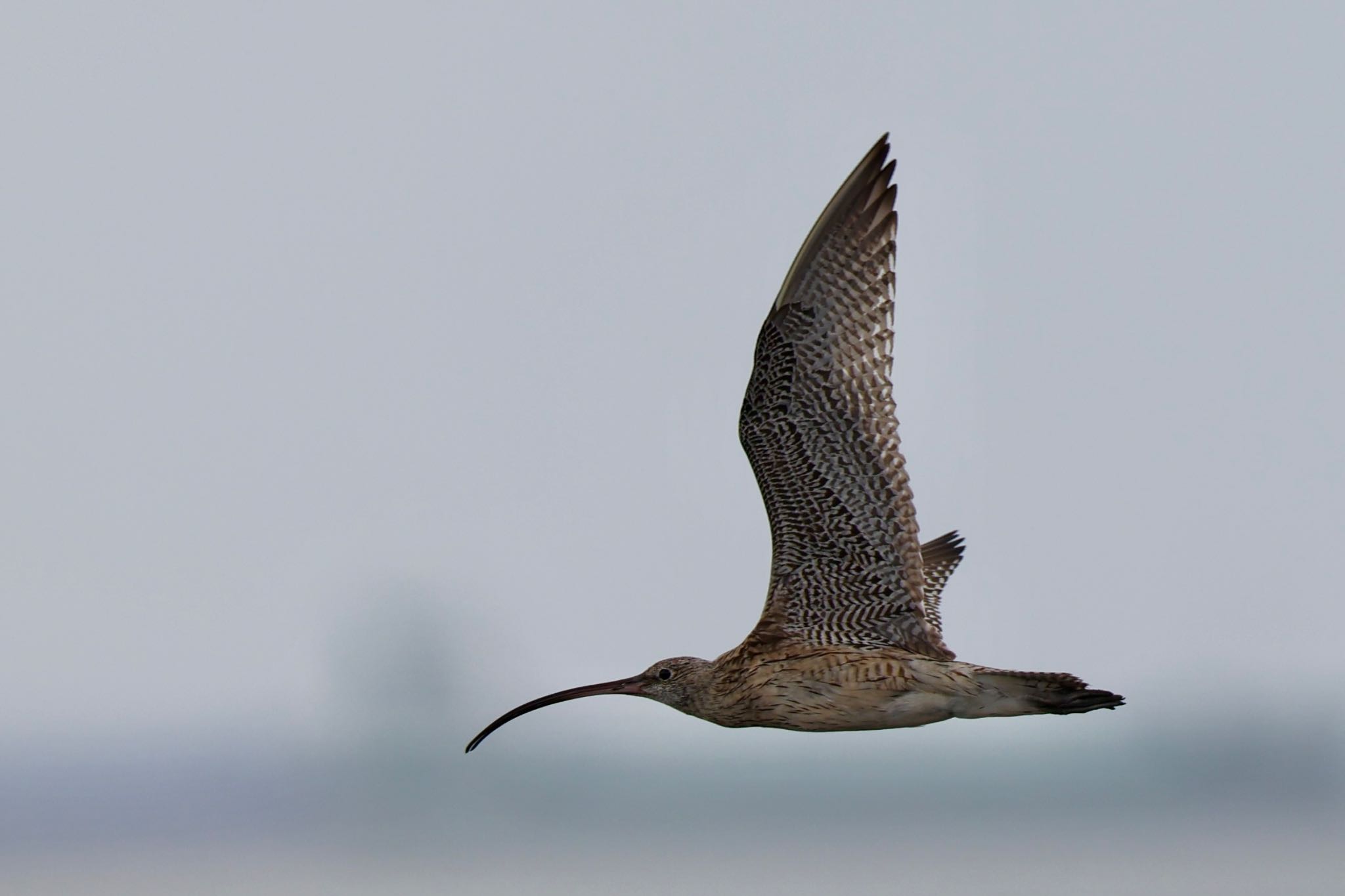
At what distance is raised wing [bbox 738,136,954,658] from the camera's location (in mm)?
16516

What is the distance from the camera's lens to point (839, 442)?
651 inches

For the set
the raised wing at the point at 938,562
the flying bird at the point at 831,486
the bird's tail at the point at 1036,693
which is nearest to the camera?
Result: the bird's tail at the point at 1036,693

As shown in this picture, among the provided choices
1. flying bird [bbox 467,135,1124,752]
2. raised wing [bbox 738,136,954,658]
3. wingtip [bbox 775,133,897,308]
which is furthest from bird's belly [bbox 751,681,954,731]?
wingtip [bbox 775,133,897,308]

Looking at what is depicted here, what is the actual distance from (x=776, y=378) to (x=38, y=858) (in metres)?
173

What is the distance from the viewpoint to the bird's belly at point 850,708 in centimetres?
1592

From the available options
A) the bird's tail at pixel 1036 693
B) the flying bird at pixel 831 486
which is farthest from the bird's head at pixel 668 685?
the bird's tail at pixel 1036 693

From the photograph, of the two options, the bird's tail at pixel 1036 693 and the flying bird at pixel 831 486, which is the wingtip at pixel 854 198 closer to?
the flying bird at pixel 831 486

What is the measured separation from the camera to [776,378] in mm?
16625

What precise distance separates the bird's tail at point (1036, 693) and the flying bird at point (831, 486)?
515 mm

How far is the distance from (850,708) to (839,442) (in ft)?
6.29

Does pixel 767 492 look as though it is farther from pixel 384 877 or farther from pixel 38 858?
pixel 38 858

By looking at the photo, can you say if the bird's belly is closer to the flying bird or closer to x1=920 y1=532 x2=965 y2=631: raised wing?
the flying bird

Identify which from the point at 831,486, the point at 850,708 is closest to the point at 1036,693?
the point at 850,708

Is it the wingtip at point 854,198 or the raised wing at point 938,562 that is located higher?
the wingtip at point 854,198
